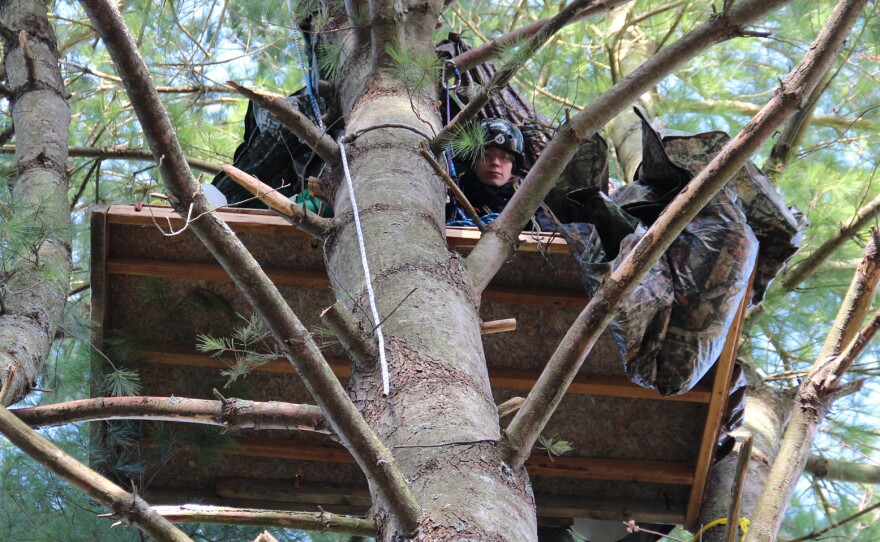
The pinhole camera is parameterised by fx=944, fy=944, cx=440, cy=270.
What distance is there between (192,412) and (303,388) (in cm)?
112

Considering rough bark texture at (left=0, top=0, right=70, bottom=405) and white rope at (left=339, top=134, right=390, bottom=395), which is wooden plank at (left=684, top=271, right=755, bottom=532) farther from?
rough bark texture at (left=0, top=0, right=70, bottom=405)

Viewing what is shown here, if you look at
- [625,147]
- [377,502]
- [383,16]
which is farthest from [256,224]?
[625,147]

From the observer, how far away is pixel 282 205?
2176mm

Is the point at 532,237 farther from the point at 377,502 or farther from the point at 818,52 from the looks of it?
the point at 377,502

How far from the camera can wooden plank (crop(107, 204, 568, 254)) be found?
258cm

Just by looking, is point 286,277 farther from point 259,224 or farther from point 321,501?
point 321,501

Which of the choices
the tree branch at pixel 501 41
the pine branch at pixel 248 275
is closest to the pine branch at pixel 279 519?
the pine branch at pixel 248 275

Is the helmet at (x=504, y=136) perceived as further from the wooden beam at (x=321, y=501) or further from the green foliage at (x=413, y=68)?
the wooden beam at (x=321, y=501)

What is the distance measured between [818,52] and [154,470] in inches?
89.1

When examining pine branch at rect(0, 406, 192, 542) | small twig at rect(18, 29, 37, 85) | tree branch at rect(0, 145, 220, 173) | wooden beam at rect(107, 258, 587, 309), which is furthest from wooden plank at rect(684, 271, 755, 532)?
small twig at rect(18, 29, 37, 85)

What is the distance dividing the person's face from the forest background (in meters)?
0.33

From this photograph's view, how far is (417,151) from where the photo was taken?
2.38 meters

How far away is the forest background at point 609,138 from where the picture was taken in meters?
3.05

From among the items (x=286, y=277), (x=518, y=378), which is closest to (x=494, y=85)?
(x=286, y=277)
